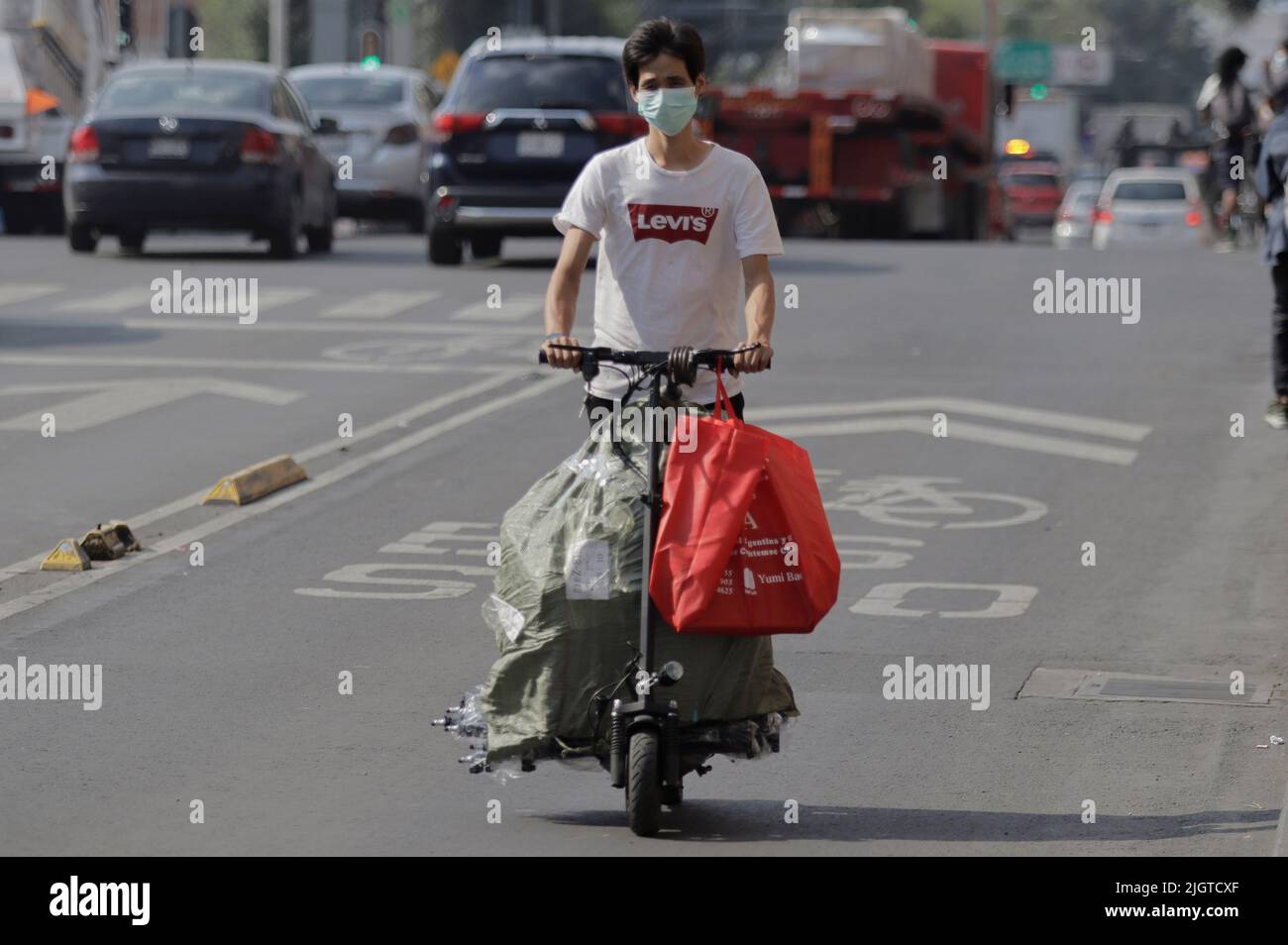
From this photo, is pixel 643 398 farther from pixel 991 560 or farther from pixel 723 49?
pixel 723 49

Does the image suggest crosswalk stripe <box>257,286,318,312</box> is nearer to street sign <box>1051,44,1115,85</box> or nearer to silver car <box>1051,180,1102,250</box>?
silver car <box>1051,180,1102,250</box>

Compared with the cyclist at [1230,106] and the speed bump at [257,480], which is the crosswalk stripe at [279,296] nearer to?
the speed bump at [257,480]

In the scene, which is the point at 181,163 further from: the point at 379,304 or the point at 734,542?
the point at 734,542

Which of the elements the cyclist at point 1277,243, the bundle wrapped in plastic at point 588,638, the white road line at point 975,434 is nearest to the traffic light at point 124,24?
the white road line at point 975,434

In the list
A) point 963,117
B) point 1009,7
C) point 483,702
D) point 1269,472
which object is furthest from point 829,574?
point 1009,7

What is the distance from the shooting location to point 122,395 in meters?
14.7

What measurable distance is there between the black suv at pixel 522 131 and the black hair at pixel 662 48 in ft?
48.1

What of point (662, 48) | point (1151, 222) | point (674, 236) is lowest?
point (1151, 222)

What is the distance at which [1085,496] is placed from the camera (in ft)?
39.7

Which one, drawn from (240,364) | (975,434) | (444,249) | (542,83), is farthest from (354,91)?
(975,434)

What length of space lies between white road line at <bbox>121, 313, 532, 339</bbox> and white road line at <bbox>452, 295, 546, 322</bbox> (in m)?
0.39

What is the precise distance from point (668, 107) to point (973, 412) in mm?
8272

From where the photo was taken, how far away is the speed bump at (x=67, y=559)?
1007 cm

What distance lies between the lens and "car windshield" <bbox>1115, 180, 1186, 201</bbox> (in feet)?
140
